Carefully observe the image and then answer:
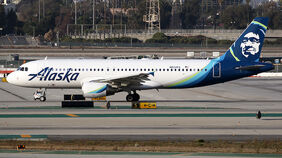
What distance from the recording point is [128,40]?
182 m

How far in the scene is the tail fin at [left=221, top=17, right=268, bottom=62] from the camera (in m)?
47.3

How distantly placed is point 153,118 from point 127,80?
884cm

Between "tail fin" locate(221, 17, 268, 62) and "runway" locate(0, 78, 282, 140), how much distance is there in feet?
13.6

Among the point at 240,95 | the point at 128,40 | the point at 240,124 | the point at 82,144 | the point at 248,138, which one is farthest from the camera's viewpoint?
the point at 128,40

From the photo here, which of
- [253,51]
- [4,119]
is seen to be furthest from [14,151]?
[253,51]

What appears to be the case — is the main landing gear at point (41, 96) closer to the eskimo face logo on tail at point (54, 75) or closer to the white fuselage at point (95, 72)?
the white fuselage at point (95, 72)

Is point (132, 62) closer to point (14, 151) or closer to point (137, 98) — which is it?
point (137, 98)

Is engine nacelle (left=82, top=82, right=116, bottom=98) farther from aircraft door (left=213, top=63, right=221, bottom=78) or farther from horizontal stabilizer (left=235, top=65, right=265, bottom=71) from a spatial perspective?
horizontal stabilizer (left=235, top=65, right=265, bottom=71)

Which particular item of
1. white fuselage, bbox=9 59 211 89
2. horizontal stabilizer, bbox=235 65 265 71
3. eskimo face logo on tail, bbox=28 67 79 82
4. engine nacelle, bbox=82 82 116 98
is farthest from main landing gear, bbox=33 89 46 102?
horizontal stabilizer, bbox=235 65 265 71

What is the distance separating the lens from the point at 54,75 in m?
46.5

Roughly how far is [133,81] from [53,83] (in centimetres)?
725

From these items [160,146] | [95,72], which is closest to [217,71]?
[95,72]

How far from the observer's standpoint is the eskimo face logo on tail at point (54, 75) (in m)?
46.4

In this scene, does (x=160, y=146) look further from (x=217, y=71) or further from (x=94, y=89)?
(x=217, y=71)
